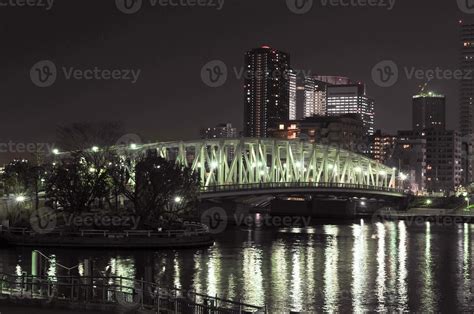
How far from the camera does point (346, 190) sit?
11431 cm

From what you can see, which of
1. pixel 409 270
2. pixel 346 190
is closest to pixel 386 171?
pixel 346 190

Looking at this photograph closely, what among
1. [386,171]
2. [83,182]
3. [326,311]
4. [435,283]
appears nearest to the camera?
[326,311]

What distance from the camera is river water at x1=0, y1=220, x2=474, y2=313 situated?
3941 cm

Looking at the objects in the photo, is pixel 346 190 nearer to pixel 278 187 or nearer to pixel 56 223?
pixel 278 187

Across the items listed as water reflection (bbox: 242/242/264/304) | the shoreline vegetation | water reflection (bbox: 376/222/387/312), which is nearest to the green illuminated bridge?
the shoreline vegetation

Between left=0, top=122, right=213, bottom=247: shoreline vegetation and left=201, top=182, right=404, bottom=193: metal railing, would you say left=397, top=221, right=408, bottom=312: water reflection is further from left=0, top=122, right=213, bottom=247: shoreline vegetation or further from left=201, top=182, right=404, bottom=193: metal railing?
left=201, top=182, right=404, bottom=193: metal railing

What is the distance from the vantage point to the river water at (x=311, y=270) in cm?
3941

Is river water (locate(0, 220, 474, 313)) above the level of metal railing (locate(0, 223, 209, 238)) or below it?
below

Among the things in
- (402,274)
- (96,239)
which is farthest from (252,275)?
(96,239)

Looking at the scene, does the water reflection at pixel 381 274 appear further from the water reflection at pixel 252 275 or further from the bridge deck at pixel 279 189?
the bridge deck at pixel 279 189

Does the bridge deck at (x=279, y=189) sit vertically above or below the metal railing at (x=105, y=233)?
above

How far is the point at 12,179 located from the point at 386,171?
3390 inches

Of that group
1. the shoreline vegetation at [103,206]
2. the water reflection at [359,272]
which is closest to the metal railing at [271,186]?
the shoreline vegetation at [103,206]

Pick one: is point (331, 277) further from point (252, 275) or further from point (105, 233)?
point (105, 233)
